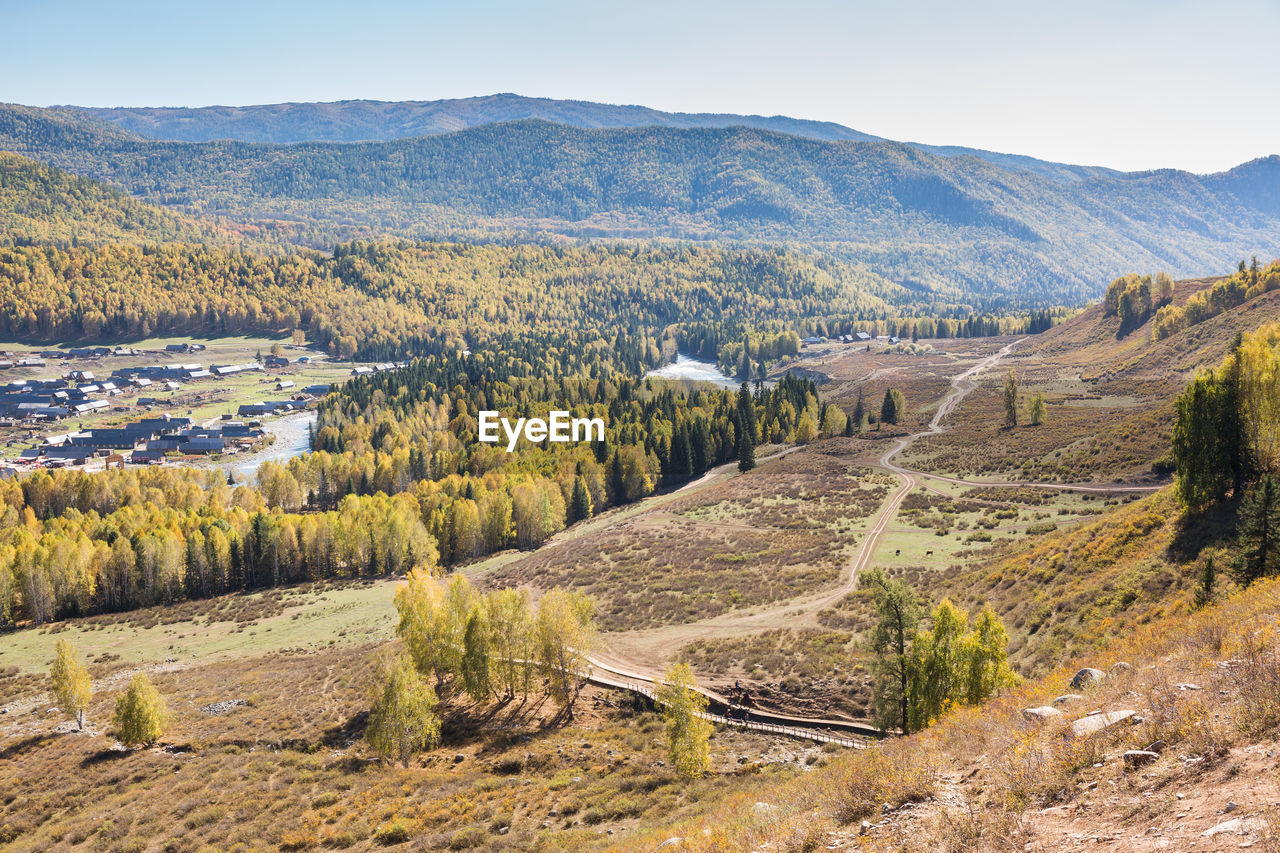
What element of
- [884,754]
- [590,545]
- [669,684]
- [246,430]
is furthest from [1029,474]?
[246,430]

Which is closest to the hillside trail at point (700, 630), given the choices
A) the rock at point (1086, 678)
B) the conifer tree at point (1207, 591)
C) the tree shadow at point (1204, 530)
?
the tree shadow at point (1204, 530)

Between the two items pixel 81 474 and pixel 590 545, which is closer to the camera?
pixel 590 545

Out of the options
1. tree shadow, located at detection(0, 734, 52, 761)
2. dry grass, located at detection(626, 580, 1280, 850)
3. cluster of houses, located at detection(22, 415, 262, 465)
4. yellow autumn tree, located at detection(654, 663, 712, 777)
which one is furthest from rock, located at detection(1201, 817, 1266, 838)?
cluster of houses, located at detection(22, 415, 262, 465)

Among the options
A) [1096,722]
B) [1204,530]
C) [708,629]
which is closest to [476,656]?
[708,629]

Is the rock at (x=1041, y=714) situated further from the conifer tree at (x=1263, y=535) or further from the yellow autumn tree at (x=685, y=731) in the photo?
the yellow autumn tree at (x=685, y=731)

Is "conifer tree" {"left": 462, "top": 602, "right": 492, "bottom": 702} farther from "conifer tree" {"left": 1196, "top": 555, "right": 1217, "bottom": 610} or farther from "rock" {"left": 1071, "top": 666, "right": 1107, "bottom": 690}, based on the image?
"conifer tree" {"left": 1196, "top": 555, "right": 1217, "bottom": 610}

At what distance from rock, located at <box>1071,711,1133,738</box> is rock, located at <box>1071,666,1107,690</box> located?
18.6 ft

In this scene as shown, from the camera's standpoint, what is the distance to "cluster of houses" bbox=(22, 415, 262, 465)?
549 ft

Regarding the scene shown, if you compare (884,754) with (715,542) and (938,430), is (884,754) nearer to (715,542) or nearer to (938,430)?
(715,542)

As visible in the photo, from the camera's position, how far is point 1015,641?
4122 cm

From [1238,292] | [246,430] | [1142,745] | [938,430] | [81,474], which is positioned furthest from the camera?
[246,430]

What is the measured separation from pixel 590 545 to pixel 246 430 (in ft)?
476

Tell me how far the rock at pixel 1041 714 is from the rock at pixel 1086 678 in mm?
3200

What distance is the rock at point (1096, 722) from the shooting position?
54.9 ft
